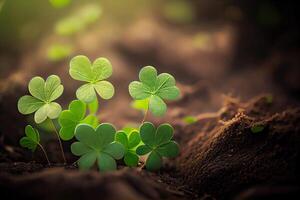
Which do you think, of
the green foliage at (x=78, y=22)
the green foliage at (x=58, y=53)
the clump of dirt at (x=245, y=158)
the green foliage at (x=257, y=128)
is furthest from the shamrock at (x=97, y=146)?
the green foliage at (x=78, y=22)

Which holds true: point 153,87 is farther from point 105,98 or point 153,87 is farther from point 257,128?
point 257,128

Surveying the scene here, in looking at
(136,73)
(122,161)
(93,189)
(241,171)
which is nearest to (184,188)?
(241,171)

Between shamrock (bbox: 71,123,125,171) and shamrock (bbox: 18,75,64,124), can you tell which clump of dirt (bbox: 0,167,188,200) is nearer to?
shamrock (bbox: 71,123,125,171)

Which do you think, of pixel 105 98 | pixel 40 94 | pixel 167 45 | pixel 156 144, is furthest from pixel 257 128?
pixel 167 45

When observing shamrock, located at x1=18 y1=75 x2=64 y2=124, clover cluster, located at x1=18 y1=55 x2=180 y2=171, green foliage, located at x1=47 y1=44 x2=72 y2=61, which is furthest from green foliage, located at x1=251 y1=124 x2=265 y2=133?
green foliage, located at x1=47 y1=44 x2=72 y2=61

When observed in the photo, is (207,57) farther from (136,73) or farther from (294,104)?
(294,104)
